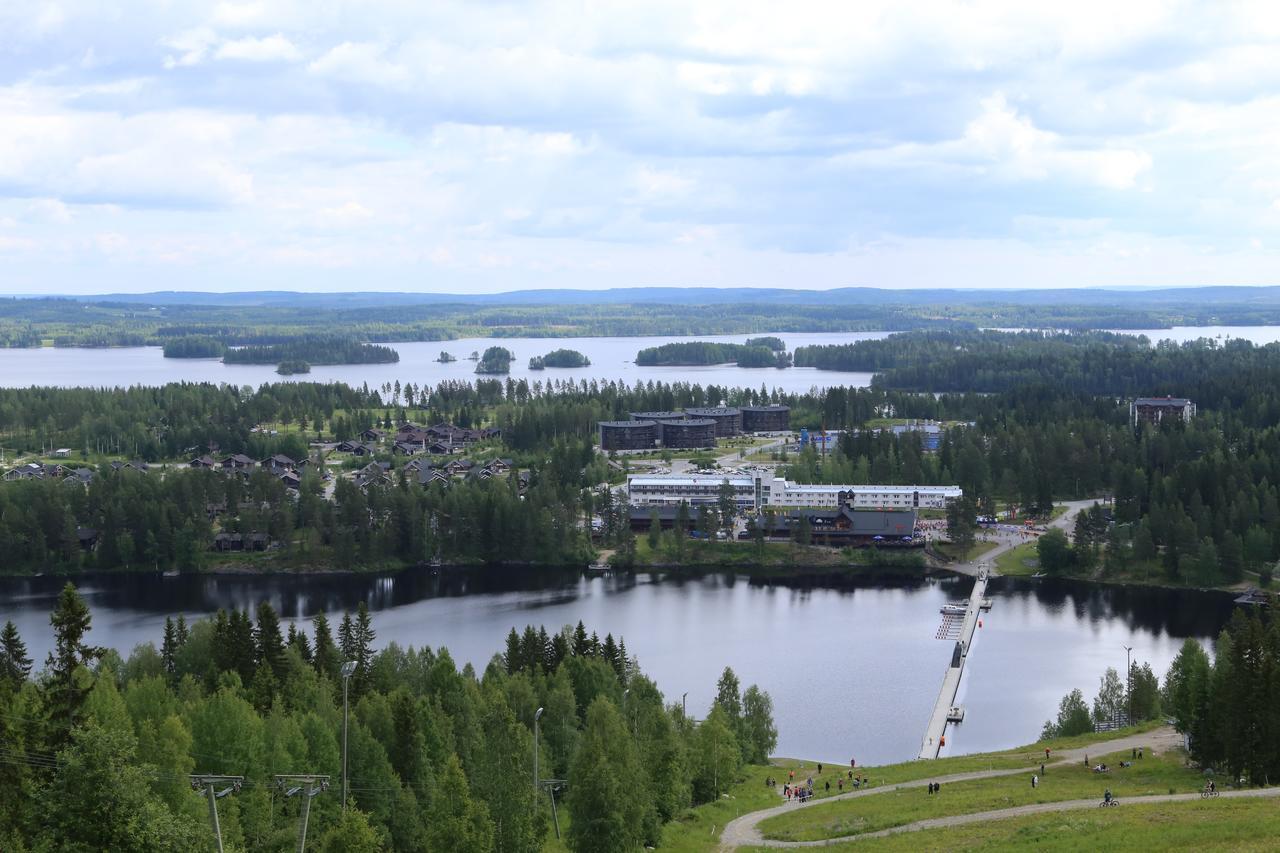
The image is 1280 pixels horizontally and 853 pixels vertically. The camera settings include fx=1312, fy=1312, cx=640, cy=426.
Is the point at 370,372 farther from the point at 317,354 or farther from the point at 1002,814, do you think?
the point at 1002,814

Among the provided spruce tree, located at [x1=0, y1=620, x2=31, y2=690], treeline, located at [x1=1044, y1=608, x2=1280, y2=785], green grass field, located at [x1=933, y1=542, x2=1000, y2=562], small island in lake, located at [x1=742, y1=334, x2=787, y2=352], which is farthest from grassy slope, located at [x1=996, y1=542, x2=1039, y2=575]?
small island in lake, located at [x1=742, y1=334, x2=787, y2=352]

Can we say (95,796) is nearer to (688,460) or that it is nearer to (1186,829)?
(1186,829)

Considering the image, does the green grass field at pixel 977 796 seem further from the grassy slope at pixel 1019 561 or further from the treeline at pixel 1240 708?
the grassy slope at pixel 1019 561

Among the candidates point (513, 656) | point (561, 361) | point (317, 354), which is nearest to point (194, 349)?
point (317, 354)

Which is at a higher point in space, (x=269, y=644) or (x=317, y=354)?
(x=317, y=354)

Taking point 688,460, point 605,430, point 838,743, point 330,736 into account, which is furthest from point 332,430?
point 330,736

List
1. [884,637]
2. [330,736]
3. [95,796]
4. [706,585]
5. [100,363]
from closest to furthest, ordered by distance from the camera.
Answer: [95,796] < [330,736] < [884,637] < [706,585] < [100,363]

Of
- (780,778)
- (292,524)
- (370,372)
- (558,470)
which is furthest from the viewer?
(370,372)
